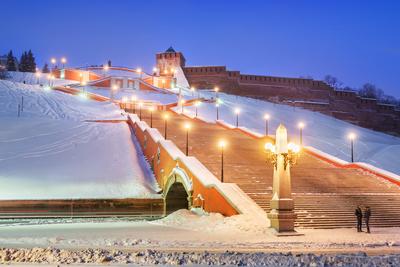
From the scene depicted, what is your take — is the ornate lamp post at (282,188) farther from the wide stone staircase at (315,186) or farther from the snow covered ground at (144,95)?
the snow covered ground at (144,95)

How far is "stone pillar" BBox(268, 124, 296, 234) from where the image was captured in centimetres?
1466

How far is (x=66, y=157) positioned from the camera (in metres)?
26.3

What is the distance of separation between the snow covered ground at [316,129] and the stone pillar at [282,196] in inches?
716

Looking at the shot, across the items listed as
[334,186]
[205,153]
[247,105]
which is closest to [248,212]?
[334,186]

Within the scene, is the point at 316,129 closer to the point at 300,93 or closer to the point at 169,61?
the point at 300,93

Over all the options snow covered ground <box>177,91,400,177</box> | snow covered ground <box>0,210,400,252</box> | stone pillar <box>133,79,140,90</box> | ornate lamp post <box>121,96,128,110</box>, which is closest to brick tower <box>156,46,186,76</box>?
snow covered ground <box>177,91,400,177</box>

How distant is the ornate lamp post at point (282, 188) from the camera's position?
14.7 metres

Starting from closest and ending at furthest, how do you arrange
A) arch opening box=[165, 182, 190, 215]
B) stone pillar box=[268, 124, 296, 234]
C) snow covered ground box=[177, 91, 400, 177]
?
1. stone pillar box=[268, 124, 296, 234]
2. arch opening box=[165, 182, 190, 215]
3. snow covered ground box=[177, 91, 400, 177]

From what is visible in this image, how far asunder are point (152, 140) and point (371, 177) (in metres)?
10.3

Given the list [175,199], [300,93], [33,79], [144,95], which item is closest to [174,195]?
[175,199]

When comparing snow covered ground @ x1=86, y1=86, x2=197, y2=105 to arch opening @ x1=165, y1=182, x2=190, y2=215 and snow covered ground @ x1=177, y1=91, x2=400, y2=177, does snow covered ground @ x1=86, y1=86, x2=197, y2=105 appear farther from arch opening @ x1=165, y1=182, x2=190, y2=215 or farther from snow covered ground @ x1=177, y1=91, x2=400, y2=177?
arch opening @ x1=165, y1=182, x2=190, y2=215

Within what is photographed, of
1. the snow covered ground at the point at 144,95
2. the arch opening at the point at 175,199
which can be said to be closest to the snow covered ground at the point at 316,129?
the snow covered ground at the point at 144,95

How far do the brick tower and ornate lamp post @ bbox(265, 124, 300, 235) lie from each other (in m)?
59.5

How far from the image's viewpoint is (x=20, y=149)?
88.6ft
